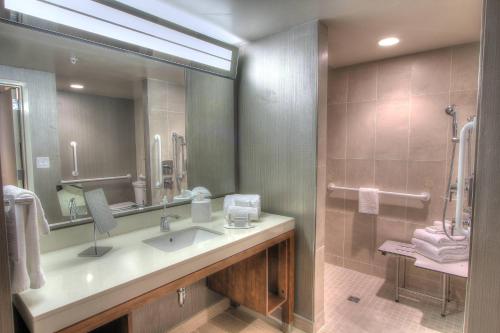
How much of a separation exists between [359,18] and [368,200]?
1.65m

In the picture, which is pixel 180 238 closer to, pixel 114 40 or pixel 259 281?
pixel 259 281

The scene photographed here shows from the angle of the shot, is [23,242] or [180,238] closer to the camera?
[23,242]

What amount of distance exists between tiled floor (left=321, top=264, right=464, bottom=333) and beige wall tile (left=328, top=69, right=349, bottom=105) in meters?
1.87

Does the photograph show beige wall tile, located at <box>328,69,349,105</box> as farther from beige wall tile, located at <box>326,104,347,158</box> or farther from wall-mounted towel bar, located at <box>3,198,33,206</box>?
wall-mounted towel bar, located at <box>3,198,33,206</box>

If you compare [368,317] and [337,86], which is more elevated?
[337,86]

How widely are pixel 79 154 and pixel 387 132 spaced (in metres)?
2.55

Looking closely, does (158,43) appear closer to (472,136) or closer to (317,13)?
(317,13)

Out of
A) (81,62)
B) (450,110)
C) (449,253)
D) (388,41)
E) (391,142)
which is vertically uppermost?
(388,41)

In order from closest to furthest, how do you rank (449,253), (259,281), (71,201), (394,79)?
(71,201)
(259,281)
(449,253)
(394,79)

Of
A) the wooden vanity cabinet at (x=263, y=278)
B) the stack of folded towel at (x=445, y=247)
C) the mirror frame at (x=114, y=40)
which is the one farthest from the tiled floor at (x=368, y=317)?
the mirror frame at (x=114, y=40)

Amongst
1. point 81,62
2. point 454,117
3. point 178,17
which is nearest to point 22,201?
point 81,62

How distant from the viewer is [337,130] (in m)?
3.02

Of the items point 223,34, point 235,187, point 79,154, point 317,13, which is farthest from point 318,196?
point 79,154

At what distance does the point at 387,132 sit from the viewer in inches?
106
